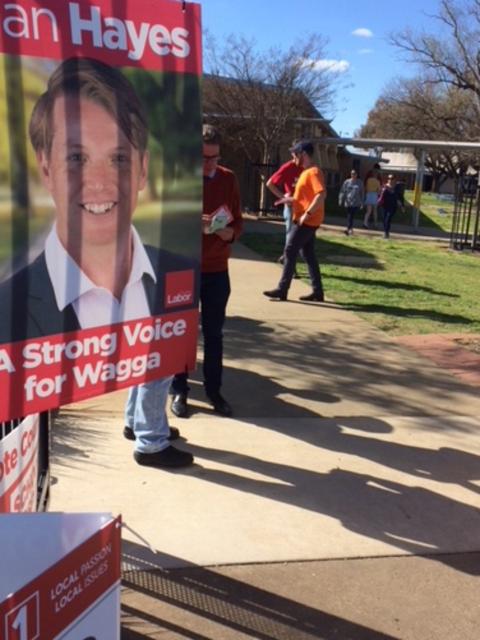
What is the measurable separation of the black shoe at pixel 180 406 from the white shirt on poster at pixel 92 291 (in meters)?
2.61

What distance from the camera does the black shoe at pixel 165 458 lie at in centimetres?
403

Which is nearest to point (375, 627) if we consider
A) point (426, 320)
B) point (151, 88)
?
point (151, 88)

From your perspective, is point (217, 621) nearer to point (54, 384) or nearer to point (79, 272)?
point (54, 384)

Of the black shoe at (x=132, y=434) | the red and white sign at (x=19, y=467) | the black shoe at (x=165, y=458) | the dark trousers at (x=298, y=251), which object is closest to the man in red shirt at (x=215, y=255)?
the black shoe at (x=132, y=434)

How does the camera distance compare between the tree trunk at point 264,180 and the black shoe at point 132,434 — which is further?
the tree trunk at point 264,180

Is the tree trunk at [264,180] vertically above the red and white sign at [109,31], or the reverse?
the red and white sign at [109,31]

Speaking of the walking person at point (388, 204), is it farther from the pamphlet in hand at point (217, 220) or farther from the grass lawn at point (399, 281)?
the pamphlet in hand at point (217, 220)

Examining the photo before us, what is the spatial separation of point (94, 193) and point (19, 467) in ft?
3.41

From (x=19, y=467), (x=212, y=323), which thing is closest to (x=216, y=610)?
(x=19, y=467)

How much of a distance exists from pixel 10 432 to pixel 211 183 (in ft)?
8.22

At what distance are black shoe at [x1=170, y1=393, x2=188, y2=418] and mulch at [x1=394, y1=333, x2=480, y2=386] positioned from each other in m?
2.62

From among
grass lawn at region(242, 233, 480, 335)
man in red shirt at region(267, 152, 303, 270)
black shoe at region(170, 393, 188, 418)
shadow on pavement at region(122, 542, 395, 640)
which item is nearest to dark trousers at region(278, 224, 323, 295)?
grass lawn at region(242, 233, 480, 335)

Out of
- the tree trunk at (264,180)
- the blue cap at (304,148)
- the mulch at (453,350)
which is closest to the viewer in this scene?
the mulch at (453,350)

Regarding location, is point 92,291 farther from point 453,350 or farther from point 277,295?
point 277,295
